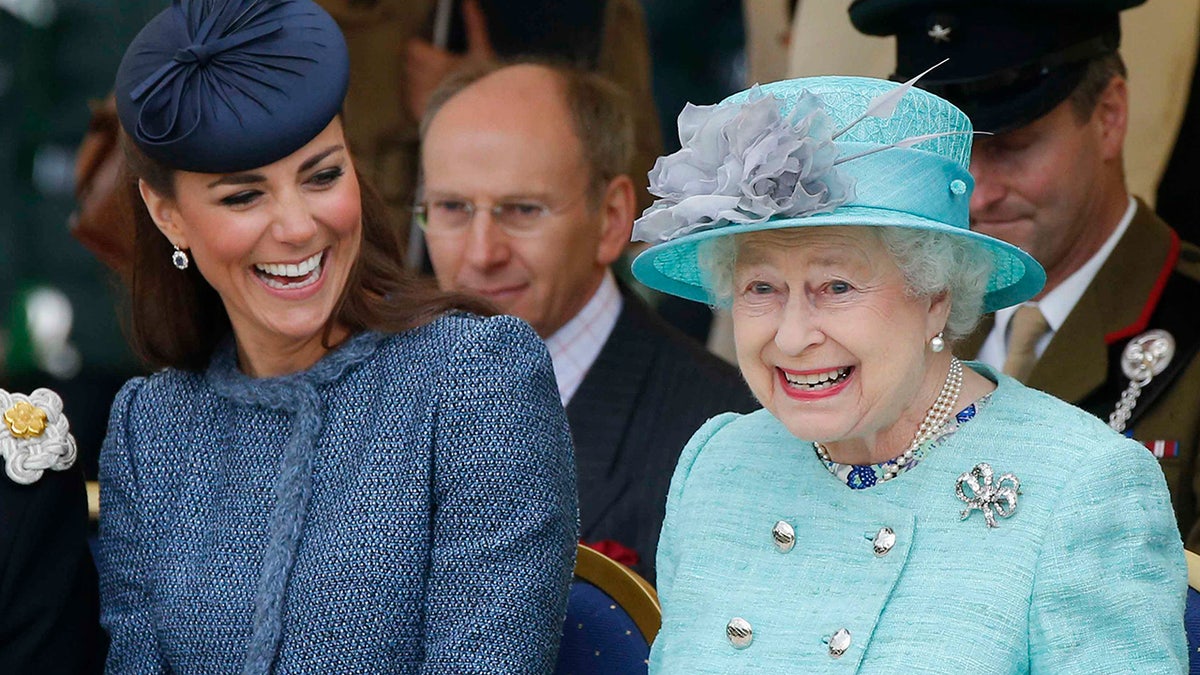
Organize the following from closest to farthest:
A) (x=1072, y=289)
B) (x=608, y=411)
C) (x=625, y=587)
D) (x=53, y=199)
Answer: (x=625, y=587), (x=1072, y=289), (x=608, y=411), (x=53, y=199)

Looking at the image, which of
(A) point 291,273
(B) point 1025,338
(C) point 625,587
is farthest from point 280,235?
(B) point 1025,338

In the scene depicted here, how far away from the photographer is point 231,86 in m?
2.32

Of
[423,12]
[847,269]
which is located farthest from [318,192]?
[423,12]

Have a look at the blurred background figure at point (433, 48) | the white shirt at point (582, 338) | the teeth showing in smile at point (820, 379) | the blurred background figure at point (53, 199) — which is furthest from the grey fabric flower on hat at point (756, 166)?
the blurred background figure at point (53, 199)

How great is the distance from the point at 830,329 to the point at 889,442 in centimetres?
21

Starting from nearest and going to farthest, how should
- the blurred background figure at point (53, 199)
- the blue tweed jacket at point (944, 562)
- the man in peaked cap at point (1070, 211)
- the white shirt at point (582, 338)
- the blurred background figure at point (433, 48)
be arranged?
the blue tweed jacket at point (944, 562), the man in peaked cap at point (1070, 211), the white shirt at point (582, 338), the blurred background figure at point (433, 48), the blurred background figure at point (53, 199)

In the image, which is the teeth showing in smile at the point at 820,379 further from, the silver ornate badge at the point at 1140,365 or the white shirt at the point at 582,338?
the white shirt at the point at 582,338

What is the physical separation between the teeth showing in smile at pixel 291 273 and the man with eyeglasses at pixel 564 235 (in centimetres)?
95

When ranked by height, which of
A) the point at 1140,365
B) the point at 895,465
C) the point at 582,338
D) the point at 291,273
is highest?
the point at 291,273

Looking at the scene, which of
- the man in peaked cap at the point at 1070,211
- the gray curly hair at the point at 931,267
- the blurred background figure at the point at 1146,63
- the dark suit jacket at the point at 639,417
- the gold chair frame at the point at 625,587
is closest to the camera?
the gray curly hair at the point at 931,267

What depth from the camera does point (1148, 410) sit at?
9.82ft

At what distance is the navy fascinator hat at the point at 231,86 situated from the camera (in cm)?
232

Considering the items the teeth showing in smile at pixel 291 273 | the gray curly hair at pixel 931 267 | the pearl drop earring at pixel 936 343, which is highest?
the gray curly hair at pixel 931 267

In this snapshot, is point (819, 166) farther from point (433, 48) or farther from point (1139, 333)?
point (433, 48)
